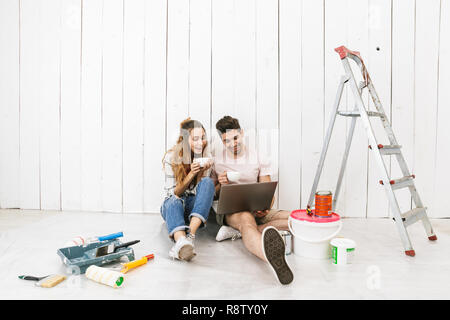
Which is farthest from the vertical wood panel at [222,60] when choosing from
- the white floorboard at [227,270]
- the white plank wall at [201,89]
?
the white floorboard at [227,270]

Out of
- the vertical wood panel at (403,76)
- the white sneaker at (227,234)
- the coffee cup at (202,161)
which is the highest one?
the vertical wood panel at (403,76)

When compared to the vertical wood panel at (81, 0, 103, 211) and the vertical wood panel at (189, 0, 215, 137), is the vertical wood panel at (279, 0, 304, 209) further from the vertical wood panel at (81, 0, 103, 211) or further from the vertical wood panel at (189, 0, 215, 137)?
the vertical wood panel at (81, 0, 103, 211)

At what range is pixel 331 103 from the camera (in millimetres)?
2410

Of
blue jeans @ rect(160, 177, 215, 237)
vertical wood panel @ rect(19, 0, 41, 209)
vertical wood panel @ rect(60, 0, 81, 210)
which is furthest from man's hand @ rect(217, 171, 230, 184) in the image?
vertical wood panel @ rect(19, 0, 41, 209)

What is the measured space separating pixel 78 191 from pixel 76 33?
1.24 metres

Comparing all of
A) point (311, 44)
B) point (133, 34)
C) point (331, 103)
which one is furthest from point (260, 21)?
point (133, 34)

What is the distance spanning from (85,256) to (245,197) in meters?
0.87

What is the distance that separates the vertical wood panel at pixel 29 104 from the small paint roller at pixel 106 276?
5.30ft

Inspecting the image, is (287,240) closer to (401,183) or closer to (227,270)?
(227,270)

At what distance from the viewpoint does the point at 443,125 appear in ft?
7.86

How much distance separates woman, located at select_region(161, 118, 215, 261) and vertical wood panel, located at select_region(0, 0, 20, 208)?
1.33 metres

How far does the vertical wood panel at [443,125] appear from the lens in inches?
93.1

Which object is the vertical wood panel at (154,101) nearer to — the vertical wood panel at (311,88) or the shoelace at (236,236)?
the shoelace at (236,236)
